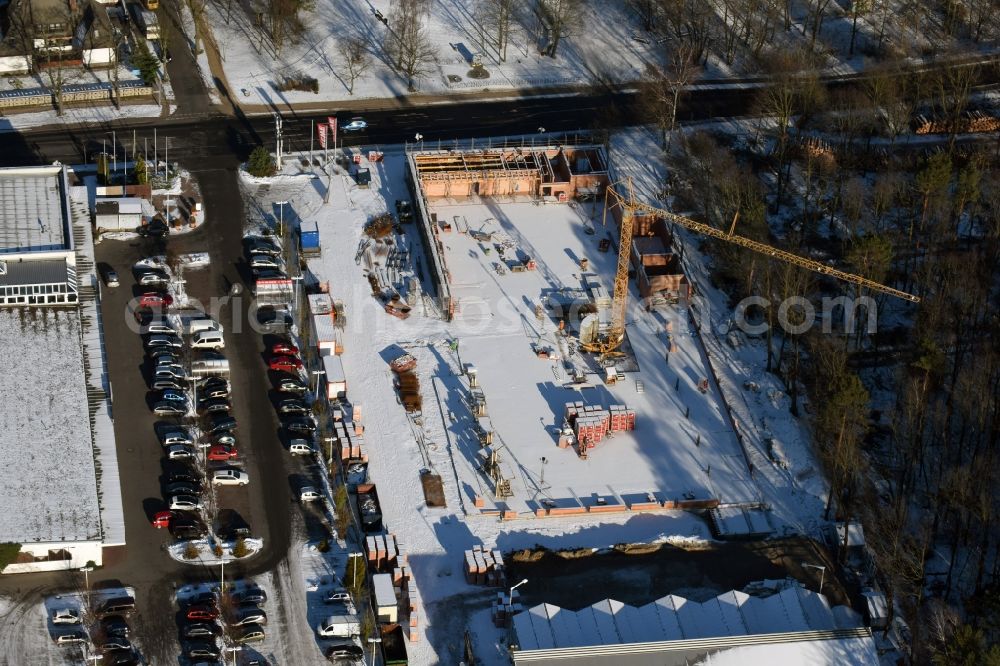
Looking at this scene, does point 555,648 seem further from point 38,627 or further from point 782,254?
point 782,254

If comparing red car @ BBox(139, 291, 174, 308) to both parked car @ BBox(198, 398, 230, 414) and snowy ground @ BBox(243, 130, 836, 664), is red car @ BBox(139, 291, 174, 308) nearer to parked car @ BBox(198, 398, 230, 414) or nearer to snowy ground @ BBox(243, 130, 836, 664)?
parked car @ BBox(198, 398, 230, 414)

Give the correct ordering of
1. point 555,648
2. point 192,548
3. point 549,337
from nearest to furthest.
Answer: point 555,648 → point 192,548 → point 549,337

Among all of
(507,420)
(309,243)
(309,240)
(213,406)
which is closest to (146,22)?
(309,240)

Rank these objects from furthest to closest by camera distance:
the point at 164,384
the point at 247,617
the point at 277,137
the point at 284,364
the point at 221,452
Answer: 1. the point at 277,137
2. the point at 284,364
3. the point at 164,384
4. the point at 221,452
5. the point at 247,617

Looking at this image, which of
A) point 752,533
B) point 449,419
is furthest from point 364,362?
point 752,533

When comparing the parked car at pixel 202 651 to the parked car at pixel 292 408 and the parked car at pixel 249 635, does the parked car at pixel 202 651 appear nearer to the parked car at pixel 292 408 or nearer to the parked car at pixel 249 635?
the parked car at pixel 249 635

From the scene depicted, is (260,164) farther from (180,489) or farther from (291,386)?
(180,489)
